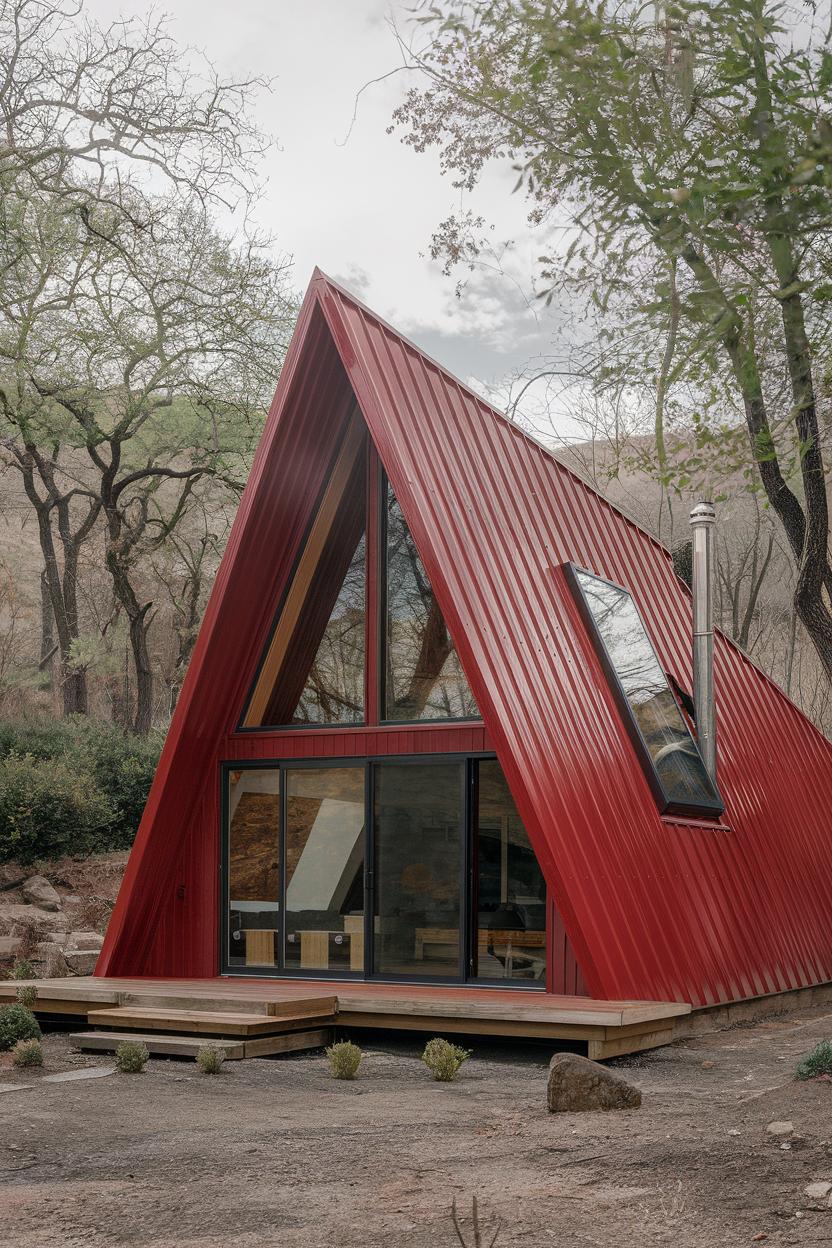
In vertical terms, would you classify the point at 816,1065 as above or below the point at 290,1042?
above

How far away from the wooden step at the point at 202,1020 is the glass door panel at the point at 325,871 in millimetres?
1493

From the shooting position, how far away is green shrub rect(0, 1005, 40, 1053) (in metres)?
9.51

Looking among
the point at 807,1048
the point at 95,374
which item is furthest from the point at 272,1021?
the point at 95,374

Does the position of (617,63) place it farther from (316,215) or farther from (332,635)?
(316,215)

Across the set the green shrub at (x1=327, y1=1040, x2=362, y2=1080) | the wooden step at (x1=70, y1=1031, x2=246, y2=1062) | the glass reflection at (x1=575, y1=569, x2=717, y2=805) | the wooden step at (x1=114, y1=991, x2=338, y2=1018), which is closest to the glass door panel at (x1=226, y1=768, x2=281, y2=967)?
the wooden step at (x1=114, y1=991, x2=338, y2=1018)

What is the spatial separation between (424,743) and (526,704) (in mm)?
1609

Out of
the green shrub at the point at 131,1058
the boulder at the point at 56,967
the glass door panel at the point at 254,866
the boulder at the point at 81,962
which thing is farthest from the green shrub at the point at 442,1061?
the boulder at the point at 81,962

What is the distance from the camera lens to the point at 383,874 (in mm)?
10883

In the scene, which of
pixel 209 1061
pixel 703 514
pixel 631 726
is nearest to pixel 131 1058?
pixel 209 1061

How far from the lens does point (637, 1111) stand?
666 centimetres

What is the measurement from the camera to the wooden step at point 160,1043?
891 cm

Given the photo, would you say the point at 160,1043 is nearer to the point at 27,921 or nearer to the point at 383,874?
the point at 383,874

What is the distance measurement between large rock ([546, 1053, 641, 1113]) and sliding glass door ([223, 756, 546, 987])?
3.29m

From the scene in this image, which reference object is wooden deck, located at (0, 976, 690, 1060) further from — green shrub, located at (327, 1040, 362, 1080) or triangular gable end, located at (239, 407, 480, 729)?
triangular gable end, located at (239, 407, 480, 729)
